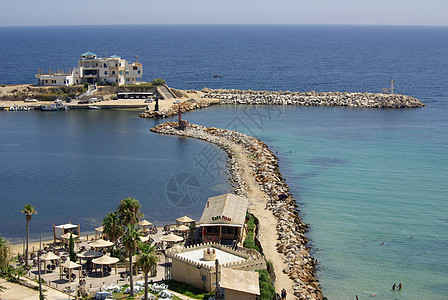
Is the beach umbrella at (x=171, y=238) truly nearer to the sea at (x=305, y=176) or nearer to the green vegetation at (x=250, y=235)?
the green vegetation at (x=250, y=235)

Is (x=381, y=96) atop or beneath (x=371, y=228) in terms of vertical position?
atop

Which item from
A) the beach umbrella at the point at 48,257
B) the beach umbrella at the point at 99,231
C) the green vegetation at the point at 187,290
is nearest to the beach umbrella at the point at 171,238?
the beach umbrella at the point at 99,231

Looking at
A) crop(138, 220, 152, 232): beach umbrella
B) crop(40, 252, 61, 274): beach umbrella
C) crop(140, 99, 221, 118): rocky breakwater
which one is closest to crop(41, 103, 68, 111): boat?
crop(140, 99, 221, 118): rocky breakwater

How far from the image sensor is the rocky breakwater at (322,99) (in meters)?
126

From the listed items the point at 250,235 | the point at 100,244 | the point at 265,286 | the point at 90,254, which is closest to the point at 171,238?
the point at 100,244

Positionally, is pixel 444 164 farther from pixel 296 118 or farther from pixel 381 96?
pixel 381 96

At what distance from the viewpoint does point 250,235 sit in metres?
51.2

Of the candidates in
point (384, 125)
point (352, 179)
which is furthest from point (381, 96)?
point (352, 179)

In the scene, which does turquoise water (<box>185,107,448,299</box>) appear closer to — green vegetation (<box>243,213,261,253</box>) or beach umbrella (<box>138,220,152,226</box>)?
green vegetation (<box>243,213,261,253</box>)

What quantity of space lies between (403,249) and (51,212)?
34.0 meters

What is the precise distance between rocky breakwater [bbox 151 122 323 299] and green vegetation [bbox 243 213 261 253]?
7.91ft

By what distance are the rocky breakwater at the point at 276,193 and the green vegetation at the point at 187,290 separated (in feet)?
23.5

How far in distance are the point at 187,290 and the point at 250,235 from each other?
39.0 ft

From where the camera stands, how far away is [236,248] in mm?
47312
